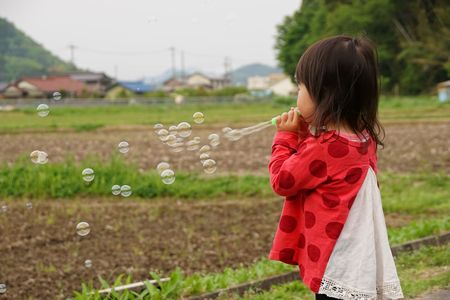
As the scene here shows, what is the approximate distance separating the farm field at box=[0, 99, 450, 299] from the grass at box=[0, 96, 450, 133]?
11717 millimetres

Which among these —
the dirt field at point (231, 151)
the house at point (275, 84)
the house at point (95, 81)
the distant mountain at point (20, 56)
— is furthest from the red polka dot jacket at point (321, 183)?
the house at point (275, 84)

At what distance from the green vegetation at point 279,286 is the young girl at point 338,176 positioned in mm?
1687

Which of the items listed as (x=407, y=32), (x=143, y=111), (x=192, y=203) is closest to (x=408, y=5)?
(x=407, y=32)

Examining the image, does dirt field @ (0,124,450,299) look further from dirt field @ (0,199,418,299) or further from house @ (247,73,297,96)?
house @ (247,73,297,96)

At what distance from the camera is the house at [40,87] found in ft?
191

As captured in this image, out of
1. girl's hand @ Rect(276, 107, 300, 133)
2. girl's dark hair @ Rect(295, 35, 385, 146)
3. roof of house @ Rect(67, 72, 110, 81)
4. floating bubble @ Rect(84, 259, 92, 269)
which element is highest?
roof of house @ Rect(67, 72, 110, 81)

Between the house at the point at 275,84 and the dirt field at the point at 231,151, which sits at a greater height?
the house at the point at 275,84

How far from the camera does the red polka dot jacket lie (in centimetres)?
276

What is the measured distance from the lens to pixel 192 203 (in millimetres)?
10219

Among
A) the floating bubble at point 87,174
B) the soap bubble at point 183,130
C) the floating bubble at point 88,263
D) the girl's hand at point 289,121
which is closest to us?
the girl's hand at point 289,121

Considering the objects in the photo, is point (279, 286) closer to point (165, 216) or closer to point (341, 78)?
point (341, 78)

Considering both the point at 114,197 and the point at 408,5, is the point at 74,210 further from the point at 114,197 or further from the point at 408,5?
the point at 408,5

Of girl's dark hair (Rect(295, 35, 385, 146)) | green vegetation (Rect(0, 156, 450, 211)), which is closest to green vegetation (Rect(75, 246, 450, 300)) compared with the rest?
girl's dark hair (Rect(295, 35, 385, 146))

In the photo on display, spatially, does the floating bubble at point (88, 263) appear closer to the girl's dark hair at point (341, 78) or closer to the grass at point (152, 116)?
the girl's dark hair at point (341, 78)
